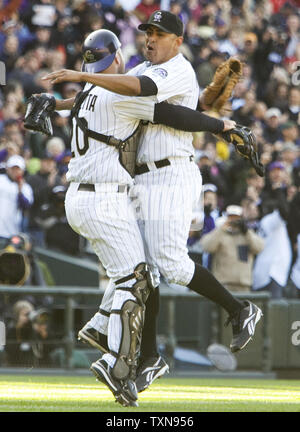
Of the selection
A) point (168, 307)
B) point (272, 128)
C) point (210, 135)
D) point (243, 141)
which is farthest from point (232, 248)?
point (243, 141)

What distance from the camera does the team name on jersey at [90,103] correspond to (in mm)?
6848

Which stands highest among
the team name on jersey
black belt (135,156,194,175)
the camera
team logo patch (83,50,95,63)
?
team logo patch (83,50,95,63)

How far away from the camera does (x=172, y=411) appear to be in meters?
6.16

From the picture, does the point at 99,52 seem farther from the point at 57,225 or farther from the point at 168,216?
the point at 57,225

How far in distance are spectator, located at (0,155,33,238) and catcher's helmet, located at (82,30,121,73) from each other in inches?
192

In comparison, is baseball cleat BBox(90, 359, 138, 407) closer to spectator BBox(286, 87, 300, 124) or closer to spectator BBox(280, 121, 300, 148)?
spectator BBox(280, 121, 300, 148)

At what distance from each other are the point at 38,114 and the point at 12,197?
16.0 ft

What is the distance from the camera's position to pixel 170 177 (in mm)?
7027

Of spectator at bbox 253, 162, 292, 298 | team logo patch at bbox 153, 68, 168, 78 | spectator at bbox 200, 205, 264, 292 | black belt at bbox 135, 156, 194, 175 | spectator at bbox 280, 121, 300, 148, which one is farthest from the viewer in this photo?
spectator at bbox 280, 121, 300, 148

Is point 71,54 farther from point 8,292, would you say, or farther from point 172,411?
point 172,411

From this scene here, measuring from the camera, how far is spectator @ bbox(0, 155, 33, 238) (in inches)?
460

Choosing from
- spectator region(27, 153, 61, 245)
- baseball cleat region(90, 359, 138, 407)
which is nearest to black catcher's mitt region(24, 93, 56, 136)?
baseball cleat region(90, 359, 138, 407)

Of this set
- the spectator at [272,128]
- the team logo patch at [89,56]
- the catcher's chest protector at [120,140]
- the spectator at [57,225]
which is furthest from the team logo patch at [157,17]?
the spectator at [272,128]
